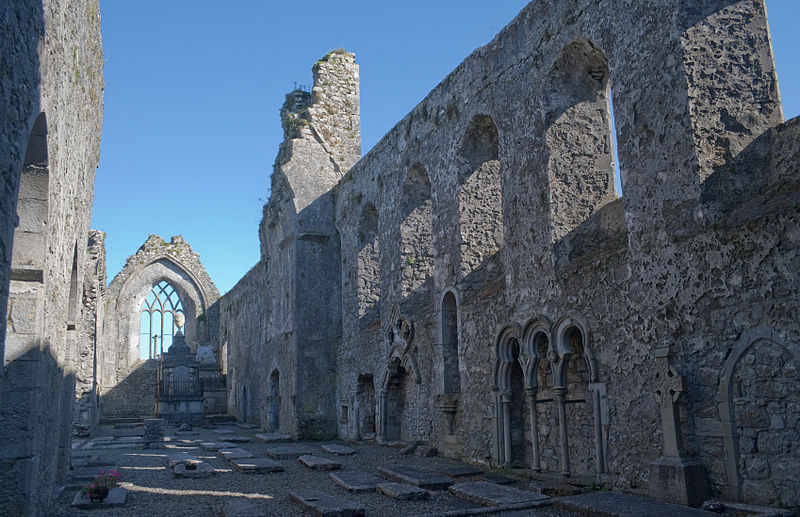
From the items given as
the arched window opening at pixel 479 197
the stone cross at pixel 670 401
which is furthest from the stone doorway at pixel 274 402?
the stone cross at pixel 670 401

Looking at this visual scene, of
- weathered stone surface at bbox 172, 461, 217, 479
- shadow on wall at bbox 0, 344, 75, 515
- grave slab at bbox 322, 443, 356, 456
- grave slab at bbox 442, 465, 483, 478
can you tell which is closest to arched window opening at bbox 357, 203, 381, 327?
grave slab at bbox 322, 443, 356, 456

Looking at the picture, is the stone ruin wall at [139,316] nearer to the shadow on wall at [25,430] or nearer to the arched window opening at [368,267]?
the arched window opening at [368,267]

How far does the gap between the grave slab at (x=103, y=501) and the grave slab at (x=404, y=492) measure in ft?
9.10

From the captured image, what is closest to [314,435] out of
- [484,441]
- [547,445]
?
[484,441]

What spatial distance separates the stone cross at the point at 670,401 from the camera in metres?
5.82

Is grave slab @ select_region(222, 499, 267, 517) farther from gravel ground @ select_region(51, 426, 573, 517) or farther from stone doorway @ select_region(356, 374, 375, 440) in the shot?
stone doorway @ select_region(356, 374, 375, 440)

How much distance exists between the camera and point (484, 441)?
30.0ft

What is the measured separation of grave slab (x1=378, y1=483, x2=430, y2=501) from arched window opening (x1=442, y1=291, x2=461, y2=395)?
10.5 ft

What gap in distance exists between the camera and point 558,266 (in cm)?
791

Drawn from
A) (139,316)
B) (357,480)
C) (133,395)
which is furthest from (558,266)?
(139,316)

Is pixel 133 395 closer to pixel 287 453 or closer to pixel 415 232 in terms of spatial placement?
A: pixel 287 453

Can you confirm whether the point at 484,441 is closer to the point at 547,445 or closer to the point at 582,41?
the point at 547,445

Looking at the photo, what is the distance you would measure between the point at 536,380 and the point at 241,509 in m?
3.80

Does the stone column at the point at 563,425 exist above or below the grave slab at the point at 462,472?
above
